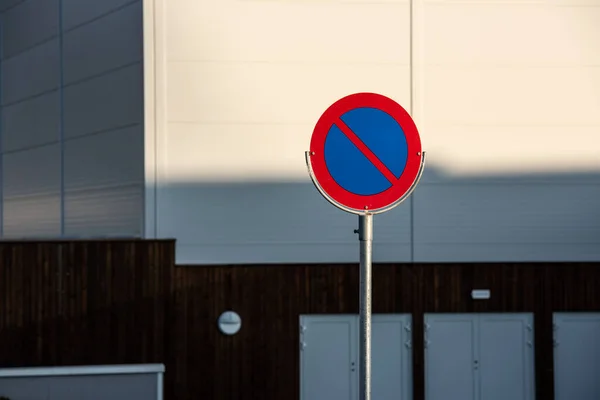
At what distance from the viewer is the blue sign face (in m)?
4.49

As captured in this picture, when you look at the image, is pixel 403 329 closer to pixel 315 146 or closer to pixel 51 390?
pixel 51 390

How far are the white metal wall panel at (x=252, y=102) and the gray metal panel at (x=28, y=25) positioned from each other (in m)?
3.45

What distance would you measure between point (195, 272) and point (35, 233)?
409cm

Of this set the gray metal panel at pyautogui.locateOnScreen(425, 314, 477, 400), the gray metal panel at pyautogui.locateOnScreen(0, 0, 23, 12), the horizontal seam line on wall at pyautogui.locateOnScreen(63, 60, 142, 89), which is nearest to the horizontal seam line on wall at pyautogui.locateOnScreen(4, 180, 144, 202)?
the horizontal seam line on wall at pyautogui.locateOnScreen(63, 60, 142, 89)

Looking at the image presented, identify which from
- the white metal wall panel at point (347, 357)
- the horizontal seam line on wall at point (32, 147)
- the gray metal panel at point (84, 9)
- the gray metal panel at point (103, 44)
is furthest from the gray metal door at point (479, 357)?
the horizontal seam line on wall at point (32, 147)

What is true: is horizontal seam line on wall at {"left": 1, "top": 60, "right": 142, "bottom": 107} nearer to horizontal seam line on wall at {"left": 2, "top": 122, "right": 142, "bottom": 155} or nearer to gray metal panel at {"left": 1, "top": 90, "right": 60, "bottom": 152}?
gray metal panel at {"left": 1, "top": 90, "right": 60, "bottom": 152}

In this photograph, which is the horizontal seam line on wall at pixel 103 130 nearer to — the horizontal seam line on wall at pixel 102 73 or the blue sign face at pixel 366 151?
the horizontal seam line on wall at pixel 102 73

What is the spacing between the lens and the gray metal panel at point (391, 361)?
38.1 feet

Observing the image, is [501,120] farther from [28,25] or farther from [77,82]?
[28,25]

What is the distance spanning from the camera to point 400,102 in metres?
11.5

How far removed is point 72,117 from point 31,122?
1.63 meters

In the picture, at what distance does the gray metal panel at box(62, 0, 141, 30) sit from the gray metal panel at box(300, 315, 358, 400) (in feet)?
13.7

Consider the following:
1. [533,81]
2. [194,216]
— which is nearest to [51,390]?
[194,216]

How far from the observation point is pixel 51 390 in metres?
11.2
